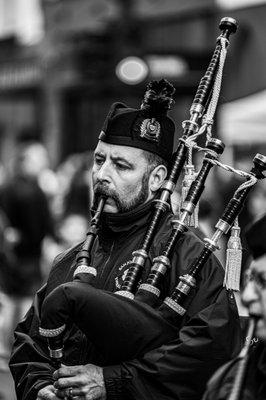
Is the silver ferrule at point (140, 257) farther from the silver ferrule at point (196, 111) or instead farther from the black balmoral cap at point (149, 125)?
the silver ferrule at point (196, 111)

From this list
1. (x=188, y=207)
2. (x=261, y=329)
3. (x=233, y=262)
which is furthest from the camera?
(x=188, y=207)

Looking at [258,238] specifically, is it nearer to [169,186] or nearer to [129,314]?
[129,314]

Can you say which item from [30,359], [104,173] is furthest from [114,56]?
[30,359]

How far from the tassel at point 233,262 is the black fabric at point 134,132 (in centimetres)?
51

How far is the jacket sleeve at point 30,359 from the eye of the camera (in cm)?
463

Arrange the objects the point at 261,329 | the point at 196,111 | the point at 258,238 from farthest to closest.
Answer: the point at 196,111 → the point at 258,238 → the point at 261,329

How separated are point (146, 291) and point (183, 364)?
13.5 inches

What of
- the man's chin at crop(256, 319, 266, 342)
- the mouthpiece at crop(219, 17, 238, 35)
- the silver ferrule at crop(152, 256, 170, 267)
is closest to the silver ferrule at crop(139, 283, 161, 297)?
the silver ferrule at crop(152, 256, 170, 267)

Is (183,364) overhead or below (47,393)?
overhead

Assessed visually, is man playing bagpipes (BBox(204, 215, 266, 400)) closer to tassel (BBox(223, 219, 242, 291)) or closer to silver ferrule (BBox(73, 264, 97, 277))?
tassel (BBox(223, 219, 242, 291))

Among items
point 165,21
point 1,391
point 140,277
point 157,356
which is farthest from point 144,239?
point 165,21

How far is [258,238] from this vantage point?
3.70 metres

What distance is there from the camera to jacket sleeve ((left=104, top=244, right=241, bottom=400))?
14.0 feet

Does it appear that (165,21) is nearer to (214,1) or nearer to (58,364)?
(214,1)
